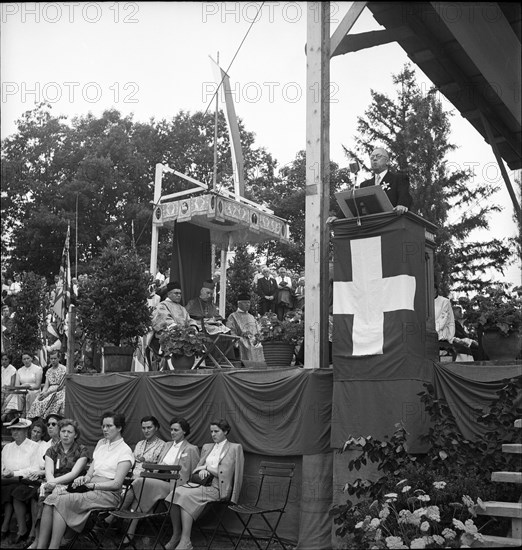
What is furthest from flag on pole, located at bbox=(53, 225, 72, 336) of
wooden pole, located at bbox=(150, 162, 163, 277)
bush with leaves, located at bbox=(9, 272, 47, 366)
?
bush with leaves, located at bbox=(9, 272, 47, 366)

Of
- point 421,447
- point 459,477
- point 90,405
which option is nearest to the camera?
point 459,477

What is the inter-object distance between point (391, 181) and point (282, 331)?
6.89ft

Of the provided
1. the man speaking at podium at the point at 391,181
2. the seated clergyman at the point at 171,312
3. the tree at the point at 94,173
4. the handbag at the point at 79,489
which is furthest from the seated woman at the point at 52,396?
the tree at the point at 94,173

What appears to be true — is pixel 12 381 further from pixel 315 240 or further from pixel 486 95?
pixel 486 95

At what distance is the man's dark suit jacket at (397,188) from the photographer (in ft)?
24.7

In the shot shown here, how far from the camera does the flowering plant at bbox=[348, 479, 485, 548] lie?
5699mm

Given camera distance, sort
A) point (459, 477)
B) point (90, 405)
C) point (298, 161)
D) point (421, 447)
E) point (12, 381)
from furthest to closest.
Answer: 1. point (298, 161)
2. point (12, 381)
3. point (90, 405)
4. point (421, 447)
5. point (459, 477)

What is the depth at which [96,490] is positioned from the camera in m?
7.56

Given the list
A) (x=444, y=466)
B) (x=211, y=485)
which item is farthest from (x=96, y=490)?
(x=444, y=466)

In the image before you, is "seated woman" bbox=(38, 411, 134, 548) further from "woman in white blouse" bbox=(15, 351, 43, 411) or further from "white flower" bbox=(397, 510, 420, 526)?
"woman in white blouse" bbox=(15, 351, 43, 411)

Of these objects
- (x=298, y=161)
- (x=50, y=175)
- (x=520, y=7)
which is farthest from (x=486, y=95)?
(x=50, y=175)

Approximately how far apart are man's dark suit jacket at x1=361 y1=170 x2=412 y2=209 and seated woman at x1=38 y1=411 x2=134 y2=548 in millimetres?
3699

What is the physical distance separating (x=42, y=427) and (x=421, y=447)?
16.2 feet

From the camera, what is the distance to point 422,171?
25.5 metres
